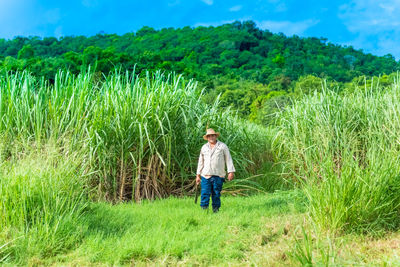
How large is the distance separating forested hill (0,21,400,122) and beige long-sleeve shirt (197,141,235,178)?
24.6m

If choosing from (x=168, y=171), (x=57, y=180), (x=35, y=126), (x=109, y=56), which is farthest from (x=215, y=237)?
(x=109, y=56)

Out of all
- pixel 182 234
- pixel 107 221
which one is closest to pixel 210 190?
pixel 182 234

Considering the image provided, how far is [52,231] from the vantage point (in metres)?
3.91

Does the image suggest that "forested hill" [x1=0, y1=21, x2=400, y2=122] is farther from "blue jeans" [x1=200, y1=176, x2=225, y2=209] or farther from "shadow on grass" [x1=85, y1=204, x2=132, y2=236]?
"shadow on grass" [x1=85, y1=204, x2=132, y2=236]

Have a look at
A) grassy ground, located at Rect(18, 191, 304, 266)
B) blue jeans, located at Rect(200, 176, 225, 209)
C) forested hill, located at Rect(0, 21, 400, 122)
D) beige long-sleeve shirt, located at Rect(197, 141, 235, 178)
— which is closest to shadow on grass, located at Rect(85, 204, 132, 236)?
grassy ground, located at Rect(18, 191, 304, 266)

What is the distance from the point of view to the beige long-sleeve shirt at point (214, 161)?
5453 millimetres

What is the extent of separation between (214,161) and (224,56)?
3965 centimetres

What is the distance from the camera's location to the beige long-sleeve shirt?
545 centimetres

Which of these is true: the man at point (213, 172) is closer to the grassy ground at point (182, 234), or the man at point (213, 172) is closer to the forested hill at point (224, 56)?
the grassy ground at point (182, 234)

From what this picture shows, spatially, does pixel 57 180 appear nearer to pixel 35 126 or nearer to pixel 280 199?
pixel 35 126

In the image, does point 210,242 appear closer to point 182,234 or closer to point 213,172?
point 182,234

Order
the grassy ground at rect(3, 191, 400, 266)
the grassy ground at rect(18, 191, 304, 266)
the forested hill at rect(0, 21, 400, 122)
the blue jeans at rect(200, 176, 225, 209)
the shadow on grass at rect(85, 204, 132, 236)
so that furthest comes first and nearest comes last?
1. the forested hill at rect(0, 21, 400, 122)
2. the blue jeans at rect(200, 176, 225, 209)
3. the shadow on grass at rect(85, 204, 132, 236)
4. the grassy ground at rect(18, 191, 304, 266)
5. the grassy ground at rect(3, 191, 400, 266)

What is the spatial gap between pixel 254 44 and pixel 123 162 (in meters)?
48.8

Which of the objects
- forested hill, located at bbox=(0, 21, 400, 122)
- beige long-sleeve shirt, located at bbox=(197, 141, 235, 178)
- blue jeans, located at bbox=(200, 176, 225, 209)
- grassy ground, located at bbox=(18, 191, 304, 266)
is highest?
forested hill, located at bbox=(0, 21, 400, 122)
